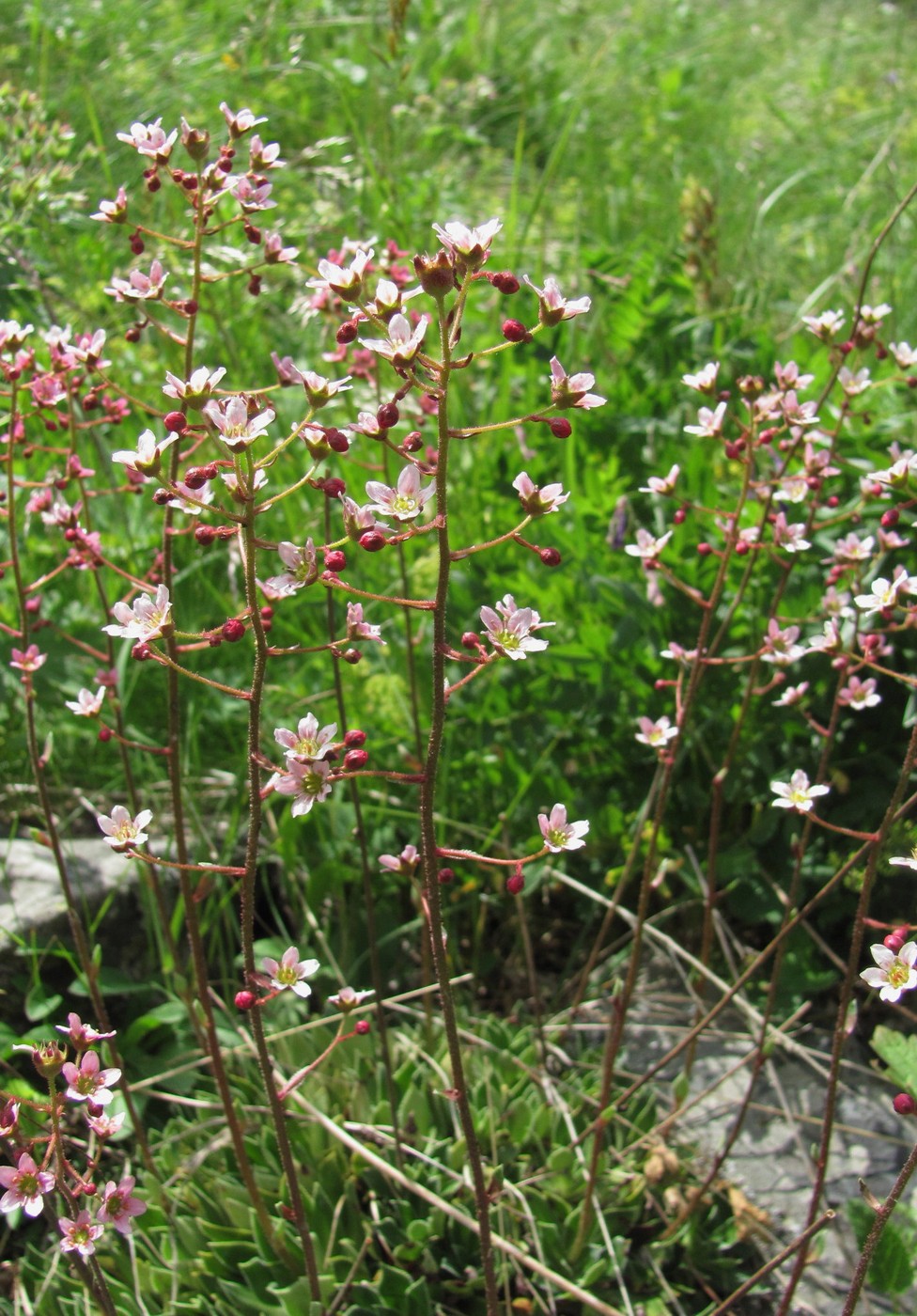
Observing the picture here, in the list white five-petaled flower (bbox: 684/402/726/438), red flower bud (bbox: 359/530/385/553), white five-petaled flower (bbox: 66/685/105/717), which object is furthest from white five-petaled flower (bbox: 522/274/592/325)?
white five-petaled flower (bbox: 66/685/105/717)

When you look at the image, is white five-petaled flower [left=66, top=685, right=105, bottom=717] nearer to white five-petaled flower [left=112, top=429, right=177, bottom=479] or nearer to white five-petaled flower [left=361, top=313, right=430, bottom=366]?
white five-petaled flower [left=112, top=429, right=177, bottom=479]

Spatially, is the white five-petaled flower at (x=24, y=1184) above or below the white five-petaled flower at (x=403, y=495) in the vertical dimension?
below

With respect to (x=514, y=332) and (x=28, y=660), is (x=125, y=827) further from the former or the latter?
(x=514, y=332)

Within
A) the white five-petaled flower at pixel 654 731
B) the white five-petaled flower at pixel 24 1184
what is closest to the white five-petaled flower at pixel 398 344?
the white five-petaled flower at pixel 654 731

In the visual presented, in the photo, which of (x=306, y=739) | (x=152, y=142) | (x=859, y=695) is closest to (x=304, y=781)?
(x=306, y=739)

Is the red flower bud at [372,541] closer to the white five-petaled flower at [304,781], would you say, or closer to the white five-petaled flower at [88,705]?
the white five-petaled flower at [304,781]

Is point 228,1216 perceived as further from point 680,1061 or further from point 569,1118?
point 680,1061

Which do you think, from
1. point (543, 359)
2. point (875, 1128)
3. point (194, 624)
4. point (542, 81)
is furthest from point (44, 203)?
point (542, 81)
